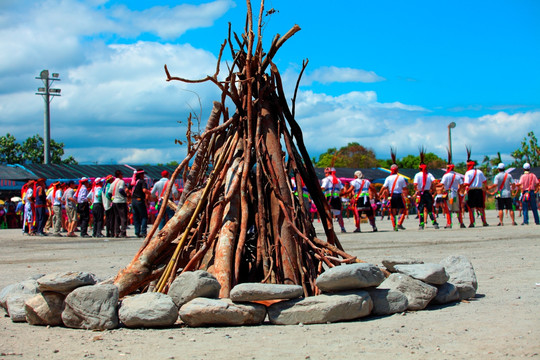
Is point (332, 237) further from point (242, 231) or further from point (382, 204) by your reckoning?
point (382, 204)

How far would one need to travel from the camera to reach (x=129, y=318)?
5.66m

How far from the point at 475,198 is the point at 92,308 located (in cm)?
1684

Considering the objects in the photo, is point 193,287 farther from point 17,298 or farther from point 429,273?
point 429,273

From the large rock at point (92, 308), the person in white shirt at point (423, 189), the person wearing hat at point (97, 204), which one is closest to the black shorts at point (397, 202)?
the person in white shirt at point (423, 189)

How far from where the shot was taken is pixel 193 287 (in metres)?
5.76

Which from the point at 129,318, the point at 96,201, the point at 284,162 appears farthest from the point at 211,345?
the point at 96,201

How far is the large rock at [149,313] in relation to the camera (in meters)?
5.64

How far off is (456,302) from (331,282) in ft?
5.71

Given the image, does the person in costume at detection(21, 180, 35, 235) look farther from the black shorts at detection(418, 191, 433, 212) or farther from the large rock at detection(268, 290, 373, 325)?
the large rock at detection(268, 290, 373, 325)

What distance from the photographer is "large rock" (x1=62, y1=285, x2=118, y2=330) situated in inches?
224

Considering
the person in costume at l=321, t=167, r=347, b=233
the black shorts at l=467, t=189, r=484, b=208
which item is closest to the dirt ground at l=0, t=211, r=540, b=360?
the person in costume at l=321, t=167, r=347, b=233

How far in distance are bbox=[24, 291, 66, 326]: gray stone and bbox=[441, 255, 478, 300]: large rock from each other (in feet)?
13.0

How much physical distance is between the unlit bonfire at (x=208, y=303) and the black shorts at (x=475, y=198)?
15.2 m

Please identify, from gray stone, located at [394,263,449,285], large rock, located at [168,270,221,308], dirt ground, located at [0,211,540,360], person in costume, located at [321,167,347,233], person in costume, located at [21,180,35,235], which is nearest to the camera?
dirt ground, located at [0,211,540,360]
